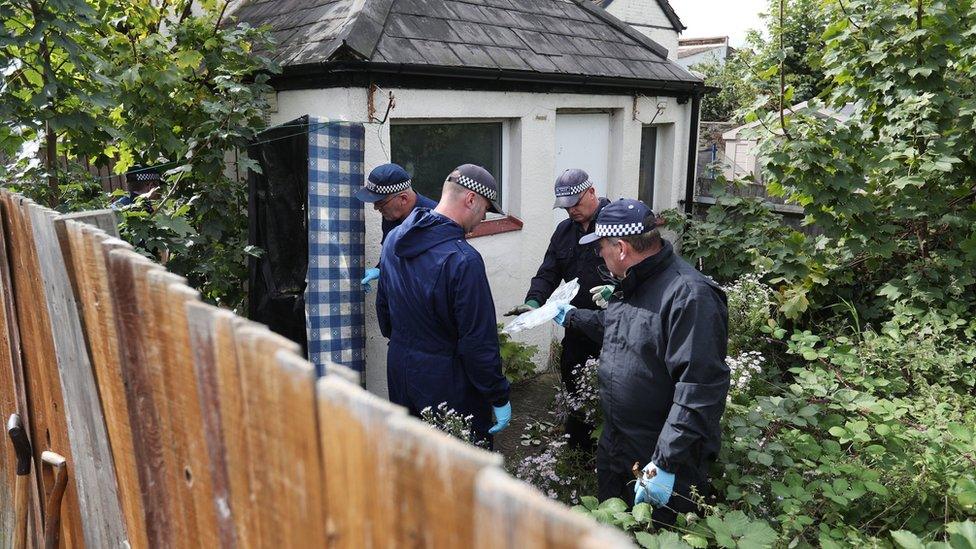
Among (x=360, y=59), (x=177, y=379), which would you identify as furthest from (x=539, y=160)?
(x=177, y=379)

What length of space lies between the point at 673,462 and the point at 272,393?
2.14 metres

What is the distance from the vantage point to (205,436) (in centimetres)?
118

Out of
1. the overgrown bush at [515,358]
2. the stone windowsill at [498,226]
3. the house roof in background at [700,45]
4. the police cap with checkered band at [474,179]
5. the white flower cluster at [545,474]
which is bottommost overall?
the overgrown bush at [515,358]

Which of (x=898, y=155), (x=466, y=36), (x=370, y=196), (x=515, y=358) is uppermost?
(x=466, y=36)

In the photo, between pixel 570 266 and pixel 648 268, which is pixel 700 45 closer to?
pixel 570 266

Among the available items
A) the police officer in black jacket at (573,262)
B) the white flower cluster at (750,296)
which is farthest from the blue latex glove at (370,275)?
the white flower cluster at (750,296)

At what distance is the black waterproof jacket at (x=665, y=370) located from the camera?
2.71 metres

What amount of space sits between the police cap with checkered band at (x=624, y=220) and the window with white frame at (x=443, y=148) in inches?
111

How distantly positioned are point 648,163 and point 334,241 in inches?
195

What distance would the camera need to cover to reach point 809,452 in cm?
309

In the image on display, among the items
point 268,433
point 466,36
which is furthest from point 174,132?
point 268,433

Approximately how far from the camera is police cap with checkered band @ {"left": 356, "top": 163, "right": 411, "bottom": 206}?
4676mm

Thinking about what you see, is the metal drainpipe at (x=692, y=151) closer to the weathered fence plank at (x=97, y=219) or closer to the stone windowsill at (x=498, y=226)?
the stone windowsill at (x=498, y=226)

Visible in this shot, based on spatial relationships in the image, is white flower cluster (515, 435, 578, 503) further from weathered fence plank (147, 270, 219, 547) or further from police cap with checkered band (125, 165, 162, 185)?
police cap with checkered band (125, 165, 162, 185)
